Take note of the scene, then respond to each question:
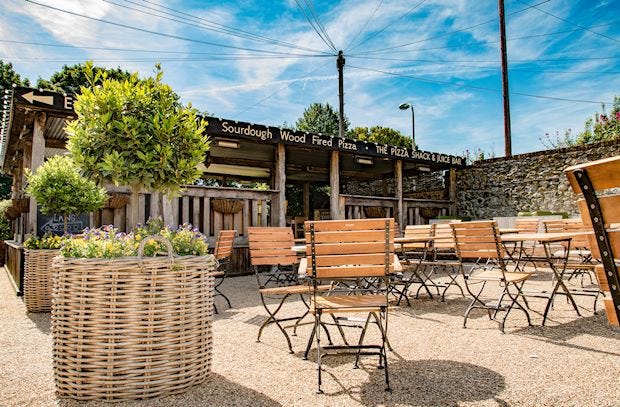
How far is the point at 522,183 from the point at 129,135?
1064 cm

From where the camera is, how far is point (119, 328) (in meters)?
2.30

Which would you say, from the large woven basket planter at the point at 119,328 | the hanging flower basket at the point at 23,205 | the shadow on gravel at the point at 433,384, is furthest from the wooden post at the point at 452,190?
the large woven basket planter at the point at 119,328

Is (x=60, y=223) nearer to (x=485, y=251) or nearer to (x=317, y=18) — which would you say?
(x=485, y=251)

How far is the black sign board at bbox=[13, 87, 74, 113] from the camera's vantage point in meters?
6.04

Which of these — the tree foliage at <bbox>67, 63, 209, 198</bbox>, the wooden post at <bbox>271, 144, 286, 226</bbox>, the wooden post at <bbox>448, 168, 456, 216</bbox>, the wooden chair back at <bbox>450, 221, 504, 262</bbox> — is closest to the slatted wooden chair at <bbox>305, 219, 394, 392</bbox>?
the tree foliage at <bbox>67, 63, 209, 198</bbox>

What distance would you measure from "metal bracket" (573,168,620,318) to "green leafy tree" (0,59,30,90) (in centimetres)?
2885

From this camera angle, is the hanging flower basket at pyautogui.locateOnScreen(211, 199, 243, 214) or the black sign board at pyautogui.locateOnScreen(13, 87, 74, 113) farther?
the hanging flower basket at pyautogui.locateOnScreen(211, 199, 243, 214)

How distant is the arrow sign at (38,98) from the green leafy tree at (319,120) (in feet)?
78.8

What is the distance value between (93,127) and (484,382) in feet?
9.37

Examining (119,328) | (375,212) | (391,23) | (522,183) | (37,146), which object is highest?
(391,23)

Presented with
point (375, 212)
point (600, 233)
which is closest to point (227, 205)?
point (375, 212)

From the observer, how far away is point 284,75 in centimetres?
2334

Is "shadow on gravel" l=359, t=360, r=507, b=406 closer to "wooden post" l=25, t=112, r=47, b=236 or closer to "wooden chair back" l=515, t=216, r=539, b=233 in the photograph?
"wooden chair back" l=515, t=216, r=539, b=233

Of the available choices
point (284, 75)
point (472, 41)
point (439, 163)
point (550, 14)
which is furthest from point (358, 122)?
point (439, 163)
